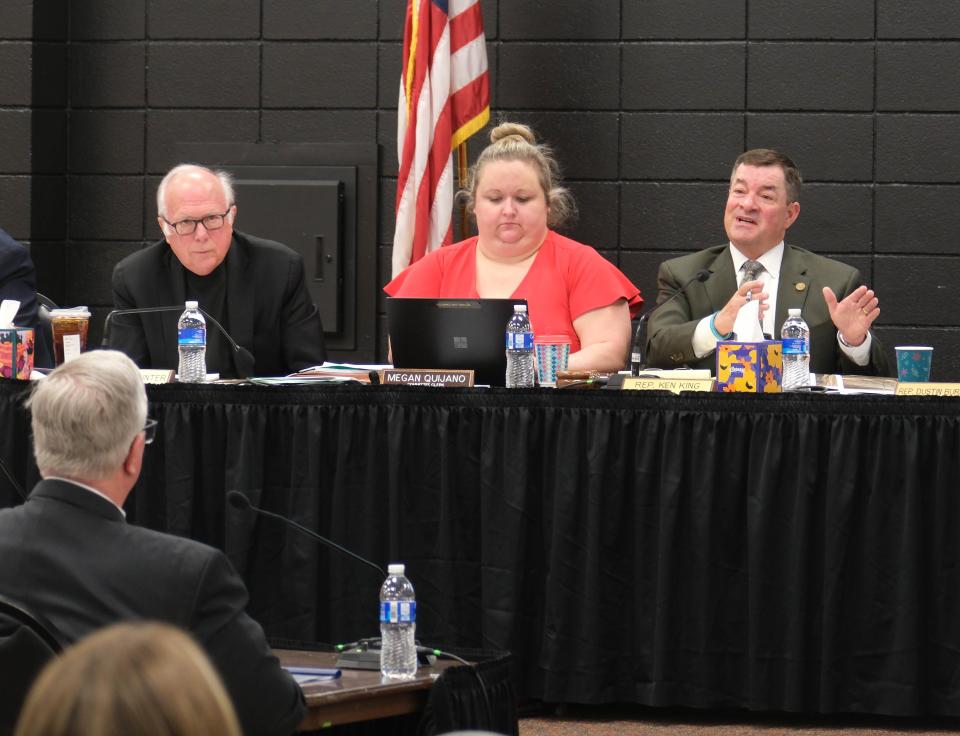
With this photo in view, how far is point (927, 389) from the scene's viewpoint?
3516 millimetres

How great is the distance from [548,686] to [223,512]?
0.90 meters

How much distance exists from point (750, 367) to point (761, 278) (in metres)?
1.09

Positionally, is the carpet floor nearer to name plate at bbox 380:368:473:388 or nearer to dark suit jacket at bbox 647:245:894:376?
name plate at bbox 380:368:473:388

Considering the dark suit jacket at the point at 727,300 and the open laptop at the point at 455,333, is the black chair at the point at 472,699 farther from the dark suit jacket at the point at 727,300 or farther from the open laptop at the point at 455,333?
the dark suit jacket at the point at 727,300

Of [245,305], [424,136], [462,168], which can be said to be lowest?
[245,305]

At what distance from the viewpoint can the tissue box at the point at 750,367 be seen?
3.60 metres

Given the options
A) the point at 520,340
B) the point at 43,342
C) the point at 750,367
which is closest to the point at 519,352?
the point at 520,340

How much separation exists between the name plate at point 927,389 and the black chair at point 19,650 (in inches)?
87.6

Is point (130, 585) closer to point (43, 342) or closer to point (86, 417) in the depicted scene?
point (86, 417)

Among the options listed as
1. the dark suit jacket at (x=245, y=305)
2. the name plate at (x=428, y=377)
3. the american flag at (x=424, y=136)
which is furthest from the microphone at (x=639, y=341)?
the american flag at (x=424, y=136)

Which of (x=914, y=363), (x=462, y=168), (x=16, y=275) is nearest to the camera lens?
(x=914, y=363)

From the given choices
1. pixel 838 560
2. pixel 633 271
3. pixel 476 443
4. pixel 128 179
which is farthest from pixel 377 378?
pixel 128 179

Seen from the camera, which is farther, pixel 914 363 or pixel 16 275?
pixel 16 275

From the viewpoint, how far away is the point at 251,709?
6.56ft
